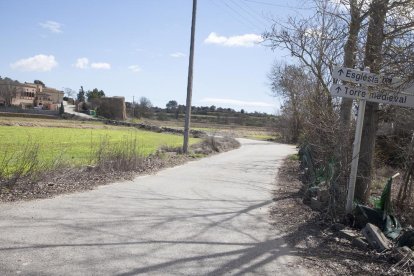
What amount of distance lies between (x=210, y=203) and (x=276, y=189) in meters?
3.73

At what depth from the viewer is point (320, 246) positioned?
696cm

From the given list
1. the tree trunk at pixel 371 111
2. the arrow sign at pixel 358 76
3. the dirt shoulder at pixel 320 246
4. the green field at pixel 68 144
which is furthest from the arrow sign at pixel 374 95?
the green field at pixel 68 144

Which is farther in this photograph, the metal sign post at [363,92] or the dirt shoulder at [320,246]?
the metal sign post at [363,92]

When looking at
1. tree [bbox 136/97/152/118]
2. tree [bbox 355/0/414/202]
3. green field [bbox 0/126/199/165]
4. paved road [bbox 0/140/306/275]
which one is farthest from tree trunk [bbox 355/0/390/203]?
tree [bbox 136/97/152/118]

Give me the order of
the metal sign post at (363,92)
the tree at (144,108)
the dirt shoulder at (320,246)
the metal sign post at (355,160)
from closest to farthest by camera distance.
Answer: the dirt shoulder at (320,246) → the metal sign post at (363,92) → the metal sign post at (355,160) → the tree at (144,108)

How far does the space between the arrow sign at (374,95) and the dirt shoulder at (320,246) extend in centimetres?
242

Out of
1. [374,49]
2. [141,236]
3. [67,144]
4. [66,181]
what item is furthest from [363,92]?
[67,144]

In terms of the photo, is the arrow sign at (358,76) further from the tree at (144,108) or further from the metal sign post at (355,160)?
the tree at (144,108)

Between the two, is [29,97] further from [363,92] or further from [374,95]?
[374,95]

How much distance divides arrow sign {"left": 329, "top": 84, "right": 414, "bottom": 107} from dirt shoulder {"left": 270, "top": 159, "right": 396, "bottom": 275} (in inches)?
95.4

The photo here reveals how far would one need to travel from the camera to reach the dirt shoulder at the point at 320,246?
596cm

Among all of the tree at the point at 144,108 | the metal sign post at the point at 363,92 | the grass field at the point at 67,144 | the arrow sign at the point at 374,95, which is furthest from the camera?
the tree at the point at 144,108

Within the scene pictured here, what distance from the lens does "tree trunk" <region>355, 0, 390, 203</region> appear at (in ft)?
27.2

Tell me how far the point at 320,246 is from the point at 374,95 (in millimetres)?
2922
